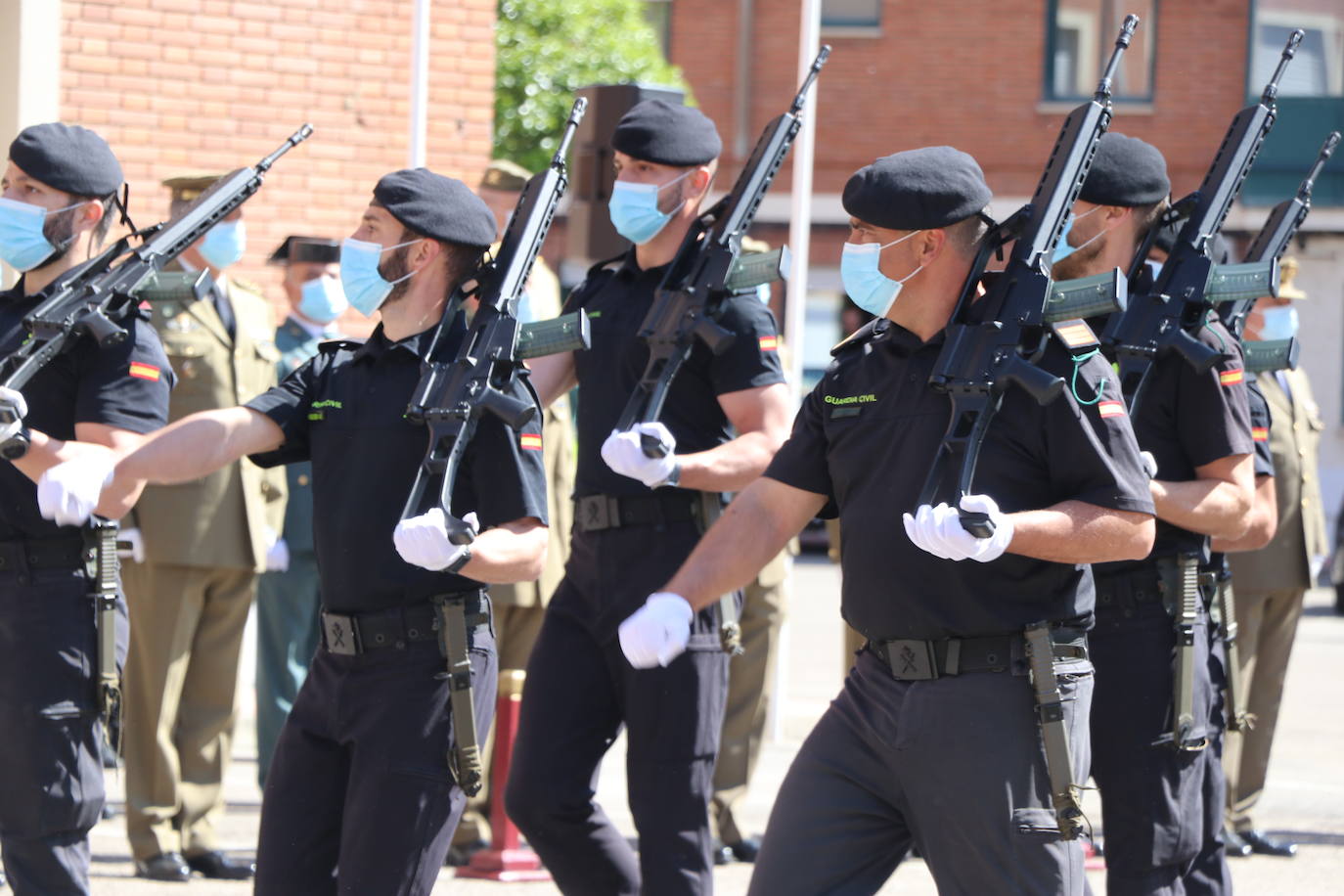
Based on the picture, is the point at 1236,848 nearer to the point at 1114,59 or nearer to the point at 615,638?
the point at 615,638

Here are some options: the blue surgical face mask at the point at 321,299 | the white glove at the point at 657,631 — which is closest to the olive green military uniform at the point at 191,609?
the blue surgical face mask at the point at 321,299

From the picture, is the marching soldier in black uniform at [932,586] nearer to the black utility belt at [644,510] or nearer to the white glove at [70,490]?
the black utility belt at [644,510]

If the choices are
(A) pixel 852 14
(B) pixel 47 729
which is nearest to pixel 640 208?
(B) pixel 47 729

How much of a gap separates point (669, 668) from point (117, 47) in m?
5.59

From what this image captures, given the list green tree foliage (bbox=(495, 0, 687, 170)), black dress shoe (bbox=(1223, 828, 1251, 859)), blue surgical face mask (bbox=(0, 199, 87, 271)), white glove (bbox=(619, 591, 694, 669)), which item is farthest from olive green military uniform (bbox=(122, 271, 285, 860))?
green tree foliage (bbox=(495, 0, 687, 170))

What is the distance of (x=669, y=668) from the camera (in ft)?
16.3

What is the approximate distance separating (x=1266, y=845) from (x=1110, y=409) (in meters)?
4.28

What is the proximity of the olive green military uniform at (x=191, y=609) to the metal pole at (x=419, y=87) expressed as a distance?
140 cm

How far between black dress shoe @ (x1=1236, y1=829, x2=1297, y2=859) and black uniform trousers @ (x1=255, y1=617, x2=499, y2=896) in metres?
4.33

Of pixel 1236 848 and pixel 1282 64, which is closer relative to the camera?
pixel 1282 64

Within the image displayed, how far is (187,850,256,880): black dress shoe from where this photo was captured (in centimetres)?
669

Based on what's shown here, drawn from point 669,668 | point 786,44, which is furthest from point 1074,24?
point 669,668

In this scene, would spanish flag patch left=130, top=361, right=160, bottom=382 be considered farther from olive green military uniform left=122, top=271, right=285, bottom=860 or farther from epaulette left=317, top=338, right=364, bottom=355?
olive green military uniform left=122, top=271, right=285, bottom=860

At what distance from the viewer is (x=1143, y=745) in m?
4.73
